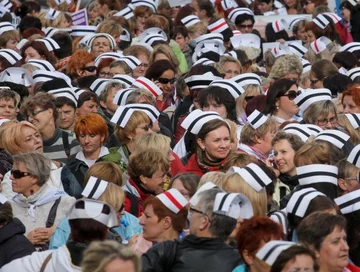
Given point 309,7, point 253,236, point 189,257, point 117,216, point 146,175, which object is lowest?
point 309,7

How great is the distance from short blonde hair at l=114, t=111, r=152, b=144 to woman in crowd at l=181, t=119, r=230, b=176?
1.04m

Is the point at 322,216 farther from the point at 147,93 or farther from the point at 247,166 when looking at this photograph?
the point at 147,93

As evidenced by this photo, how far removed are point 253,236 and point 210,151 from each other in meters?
3.52

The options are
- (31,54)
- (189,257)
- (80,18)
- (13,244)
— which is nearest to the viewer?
(189,257)

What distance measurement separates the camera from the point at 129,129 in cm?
1416

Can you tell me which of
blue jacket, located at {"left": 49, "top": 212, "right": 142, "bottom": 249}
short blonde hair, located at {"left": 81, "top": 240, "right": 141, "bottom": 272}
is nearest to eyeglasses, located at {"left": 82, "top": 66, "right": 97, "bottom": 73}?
blue jacket, located at {"left": 49, "top": 212, "right": 142, "bottom": 249}

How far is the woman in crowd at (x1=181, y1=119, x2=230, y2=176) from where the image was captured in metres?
13.1

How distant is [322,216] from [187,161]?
4022 mm

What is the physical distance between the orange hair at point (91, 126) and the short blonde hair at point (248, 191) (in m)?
2.90

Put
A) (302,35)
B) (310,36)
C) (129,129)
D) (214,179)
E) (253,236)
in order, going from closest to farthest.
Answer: (253,236), (214,179), (129,129), (310,36), (302,35)

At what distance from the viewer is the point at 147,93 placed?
50.9ft

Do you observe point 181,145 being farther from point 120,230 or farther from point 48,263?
point 48,263

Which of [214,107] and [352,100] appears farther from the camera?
[352,100]

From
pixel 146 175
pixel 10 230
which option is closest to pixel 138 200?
pixel 146 175
